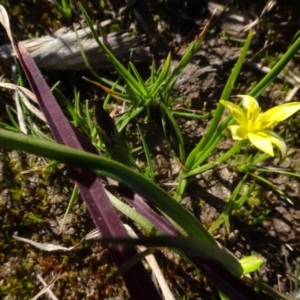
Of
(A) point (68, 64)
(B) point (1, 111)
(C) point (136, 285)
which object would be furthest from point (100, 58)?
(C) point (136, 285)

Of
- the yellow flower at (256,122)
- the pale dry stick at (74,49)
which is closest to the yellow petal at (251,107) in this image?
the yellow flower at (256,122)

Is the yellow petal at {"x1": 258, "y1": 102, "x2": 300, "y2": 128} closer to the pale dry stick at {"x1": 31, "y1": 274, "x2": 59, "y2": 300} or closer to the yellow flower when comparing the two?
the yellow flower

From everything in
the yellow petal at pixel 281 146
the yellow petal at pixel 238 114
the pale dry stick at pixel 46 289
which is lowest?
the yellow petal at pixel 281 146

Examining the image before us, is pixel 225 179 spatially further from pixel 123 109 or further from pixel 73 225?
pixel 73 225

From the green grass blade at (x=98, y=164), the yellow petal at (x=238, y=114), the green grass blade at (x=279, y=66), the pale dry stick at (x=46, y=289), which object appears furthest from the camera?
the pale dry stick at (x=46, y=289)

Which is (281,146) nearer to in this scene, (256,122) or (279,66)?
(256,122)

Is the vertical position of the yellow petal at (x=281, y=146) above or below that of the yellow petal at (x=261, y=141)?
below

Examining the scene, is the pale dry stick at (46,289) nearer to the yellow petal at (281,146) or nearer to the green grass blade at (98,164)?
the green grass blade at (98,164)
